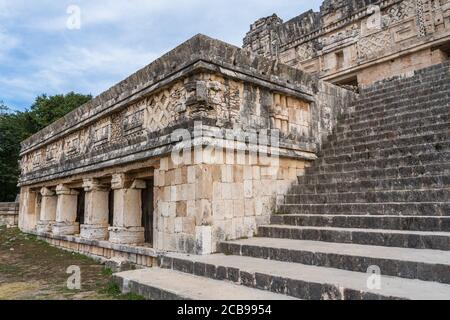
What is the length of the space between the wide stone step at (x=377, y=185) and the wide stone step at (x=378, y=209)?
1.54ft

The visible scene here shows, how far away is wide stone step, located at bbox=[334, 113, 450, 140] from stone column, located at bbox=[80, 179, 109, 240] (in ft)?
18.1

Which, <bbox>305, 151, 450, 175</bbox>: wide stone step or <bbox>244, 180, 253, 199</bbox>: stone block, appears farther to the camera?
<bbox>244, 180, 253, 199</bbox>: stone block

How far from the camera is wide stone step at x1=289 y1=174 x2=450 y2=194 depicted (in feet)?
14.7

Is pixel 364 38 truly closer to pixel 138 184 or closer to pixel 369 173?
pixel 369 173

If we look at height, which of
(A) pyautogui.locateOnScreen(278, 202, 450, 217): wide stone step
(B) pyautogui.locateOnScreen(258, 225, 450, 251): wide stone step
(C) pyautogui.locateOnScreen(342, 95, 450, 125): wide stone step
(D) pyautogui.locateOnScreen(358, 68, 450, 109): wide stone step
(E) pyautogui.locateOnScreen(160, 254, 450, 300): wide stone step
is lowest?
(E) pyautogui.locateOnScreen(160, 254, 450, 300): wide stone step

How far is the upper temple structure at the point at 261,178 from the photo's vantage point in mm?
3424

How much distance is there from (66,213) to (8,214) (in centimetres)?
679

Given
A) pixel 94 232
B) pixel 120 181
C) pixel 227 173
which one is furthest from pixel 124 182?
pixel 227 173

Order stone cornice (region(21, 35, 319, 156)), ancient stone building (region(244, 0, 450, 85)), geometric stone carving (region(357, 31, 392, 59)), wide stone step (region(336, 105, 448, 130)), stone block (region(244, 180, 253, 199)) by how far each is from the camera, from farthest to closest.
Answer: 1. geometric stone carving (region(357, 31, 392, 59))
2. ancient stone building (region(244, 0, 450, 85))
3. wide stone step (region(336, 105, 448, 130))
4. stone block (region(244, 180, 253, 199))
5. stone cornice (region(21, 35, 319, 156))

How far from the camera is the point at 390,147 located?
5766mm

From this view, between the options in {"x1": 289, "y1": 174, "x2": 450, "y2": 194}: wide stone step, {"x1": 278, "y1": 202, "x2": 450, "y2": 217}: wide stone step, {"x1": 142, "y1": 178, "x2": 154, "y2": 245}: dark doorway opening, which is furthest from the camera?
{"x1": 142, "y1": 178, "x2": 154, "y2": 245}: dark doorway opening

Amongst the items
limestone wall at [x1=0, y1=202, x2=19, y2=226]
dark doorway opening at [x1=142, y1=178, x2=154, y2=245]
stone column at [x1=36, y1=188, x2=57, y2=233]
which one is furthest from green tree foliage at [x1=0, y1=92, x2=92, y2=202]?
dark doorway opening at [x1=142, y1=178, x2=154, y2=245]

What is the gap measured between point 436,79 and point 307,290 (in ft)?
21.9

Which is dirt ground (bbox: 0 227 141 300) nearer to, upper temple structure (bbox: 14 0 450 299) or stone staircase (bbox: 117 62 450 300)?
upper temple structure (bbox: 14 0 450 299)
